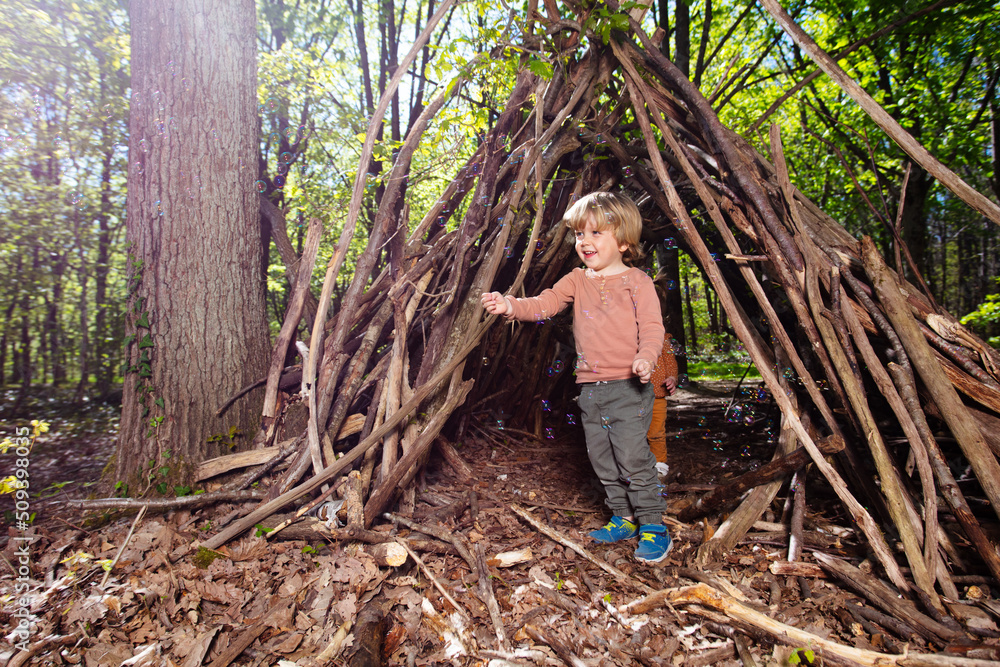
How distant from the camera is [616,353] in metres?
2.50

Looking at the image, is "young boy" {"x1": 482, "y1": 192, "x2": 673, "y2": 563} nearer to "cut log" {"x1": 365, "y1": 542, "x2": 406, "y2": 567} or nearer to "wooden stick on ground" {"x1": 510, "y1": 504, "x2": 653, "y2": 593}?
"wooden stick on ground" {"x1": 510, "y1": 504, "x2": 653, "y2": 593}

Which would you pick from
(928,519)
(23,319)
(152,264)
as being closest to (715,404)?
(928,519)

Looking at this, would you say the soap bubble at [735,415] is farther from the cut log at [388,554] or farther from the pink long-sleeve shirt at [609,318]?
the cut log at [388,554]

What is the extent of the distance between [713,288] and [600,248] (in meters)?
0.76

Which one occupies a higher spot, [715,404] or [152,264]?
[152,264]

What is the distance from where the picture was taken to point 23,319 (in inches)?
227

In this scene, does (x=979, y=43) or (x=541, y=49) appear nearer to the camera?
(x=541, y=49)

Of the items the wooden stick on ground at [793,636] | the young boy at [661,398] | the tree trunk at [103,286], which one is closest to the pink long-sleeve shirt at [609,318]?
the young boy at [661,398]

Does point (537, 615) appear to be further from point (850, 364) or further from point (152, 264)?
point (152, 264)

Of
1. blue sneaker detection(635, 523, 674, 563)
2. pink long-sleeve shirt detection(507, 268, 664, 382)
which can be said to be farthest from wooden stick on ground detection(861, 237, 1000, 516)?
blue sneaker detection(635, 523, 674, 563)

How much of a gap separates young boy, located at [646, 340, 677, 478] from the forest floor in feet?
1.84

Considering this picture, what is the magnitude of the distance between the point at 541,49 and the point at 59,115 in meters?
5.32

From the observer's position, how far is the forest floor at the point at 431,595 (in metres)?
1.72

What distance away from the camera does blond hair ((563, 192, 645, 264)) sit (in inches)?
97.6
